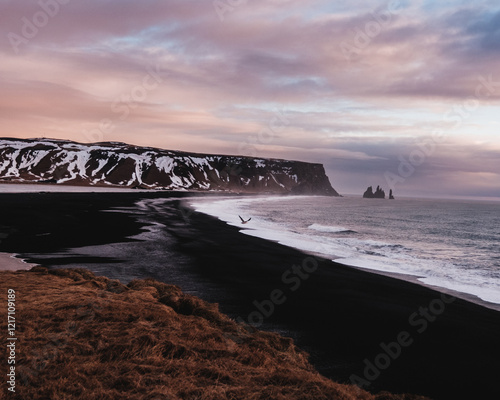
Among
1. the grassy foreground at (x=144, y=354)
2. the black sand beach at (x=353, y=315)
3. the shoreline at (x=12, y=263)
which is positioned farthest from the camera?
the shoreline at (x=12, y=263)

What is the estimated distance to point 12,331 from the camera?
21.2 feet

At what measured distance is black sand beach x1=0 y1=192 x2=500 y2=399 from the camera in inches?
280

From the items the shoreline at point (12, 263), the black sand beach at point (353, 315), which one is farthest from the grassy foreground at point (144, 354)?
the shoreline at point (12, 263)

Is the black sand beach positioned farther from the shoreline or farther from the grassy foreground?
the grassy foreground

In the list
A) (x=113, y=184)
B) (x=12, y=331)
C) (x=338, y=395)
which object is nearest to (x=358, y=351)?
(x=338, y=395)

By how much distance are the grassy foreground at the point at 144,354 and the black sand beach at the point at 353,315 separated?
1.23 m

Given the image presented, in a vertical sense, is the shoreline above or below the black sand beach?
below

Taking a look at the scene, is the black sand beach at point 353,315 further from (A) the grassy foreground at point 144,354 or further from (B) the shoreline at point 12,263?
(A) the grassy foreground at point 144,354

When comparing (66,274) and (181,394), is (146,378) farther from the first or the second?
(66,274)

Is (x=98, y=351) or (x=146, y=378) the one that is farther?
(x=98, y=351)

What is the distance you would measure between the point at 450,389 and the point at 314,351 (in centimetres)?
258

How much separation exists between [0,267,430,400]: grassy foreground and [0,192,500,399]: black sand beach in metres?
1.23

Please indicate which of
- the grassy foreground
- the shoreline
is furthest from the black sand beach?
the grassy foreground

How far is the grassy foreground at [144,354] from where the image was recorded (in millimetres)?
4969
